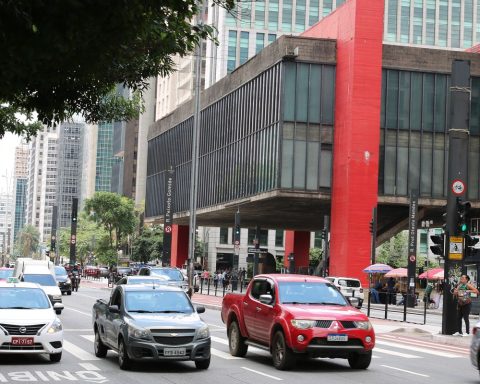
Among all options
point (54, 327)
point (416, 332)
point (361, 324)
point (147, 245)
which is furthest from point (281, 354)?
point (147, 245)

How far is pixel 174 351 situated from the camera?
15.5 meters

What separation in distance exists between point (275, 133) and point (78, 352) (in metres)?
39.5

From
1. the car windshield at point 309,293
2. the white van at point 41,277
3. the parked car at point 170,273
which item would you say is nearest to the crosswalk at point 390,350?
the car windshield at point 309,293

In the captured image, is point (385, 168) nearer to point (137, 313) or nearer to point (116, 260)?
point (137, 313)

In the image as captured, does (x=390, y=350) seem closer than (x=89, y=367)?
No

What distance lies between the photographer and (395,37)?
129125mm

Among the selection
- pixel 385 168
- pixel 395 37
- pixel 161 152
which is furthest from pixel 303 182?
pixel 395 37

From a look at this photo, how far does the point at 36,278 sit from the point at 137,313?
20.8 meters

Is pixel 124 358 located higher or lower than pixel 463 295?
lower

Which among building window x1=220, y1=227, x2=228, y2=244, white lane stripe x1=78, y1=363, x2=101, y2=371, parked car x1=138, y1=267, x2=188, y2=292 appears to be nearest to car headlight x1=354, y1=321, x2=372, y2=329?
white lane stripe x1=78, y1=363, x2=101, y2=371

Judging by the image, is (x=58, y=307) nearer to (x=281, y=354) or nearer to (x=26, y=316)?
(x=26, y=316)

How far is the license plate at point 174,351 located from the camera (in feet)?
50.8

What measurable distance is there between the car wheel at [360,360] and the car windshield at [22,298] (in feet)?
20.3

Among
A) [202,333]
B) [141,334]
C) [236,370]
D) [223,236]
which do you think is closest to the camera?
[141,334]
